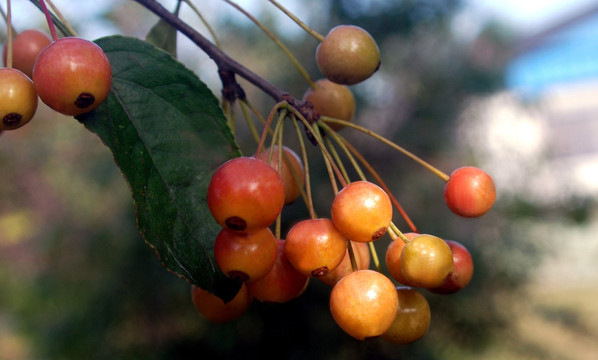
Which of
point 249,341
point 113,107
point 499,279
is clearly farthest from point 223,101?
point 499,279

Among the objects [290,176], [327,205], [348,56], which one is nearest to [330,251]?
[290,176]

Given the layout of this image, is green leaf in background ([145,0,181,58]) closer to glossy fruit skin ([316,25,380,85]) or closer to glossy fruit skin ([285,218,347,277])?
glossy fruit skin ([316,25,380,85])

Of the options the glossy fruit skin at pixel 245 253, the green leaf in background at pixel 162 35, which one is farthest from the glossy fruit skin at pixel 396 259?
the green leaf in background at pixel 162 35

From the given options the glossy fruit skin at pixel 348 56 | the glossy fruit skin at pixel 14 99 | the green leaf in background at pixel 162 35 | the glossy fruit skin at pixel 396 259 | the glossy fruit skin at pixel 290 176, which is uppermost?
A: the glossy fruit skin at pixel 348 56

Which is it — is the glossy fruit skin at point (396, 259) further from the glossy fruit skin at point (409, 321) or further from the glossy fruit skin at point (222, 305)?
the glossy fruit skin at point (222, 305)

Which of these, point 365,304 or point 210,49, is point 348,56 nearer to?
point 210,49

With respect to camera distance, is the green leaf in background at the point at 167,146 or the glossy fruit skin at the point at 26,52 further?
the glossy fruit skin at the point at 26,52
